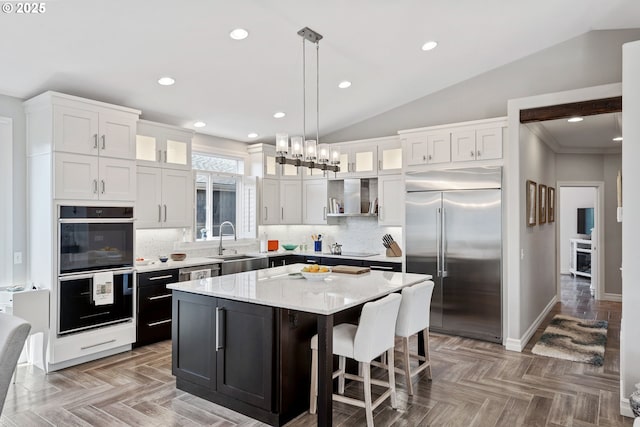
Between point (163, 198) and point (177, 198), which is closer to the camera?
point (163, 198)

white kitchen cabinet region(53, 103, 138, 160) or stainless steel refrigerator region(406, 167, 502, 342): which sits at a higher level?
white kitchen cabinet region(53, 103, 138, 160)

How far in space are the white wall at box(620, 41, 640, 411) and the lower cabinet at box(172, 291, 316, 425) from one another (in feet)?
7.83

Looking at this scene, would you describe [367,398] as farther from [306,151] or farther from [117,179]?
[117,179]

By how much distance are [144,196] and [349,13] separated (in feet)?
10.1

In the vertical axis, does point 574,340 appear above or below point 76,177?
below

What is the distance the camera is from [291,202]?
22.4 feet

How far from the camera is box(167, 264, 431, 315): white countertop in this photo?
2.81m

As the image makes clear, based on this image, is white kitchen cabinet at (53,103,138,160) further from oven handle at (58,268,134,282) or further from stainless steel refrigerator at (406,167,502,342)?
stainless steel refrigerator at (406,167,502,342)

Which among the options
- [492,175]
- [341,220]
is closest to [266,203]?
[341,220]

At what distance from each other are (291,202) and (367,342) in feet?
13.9

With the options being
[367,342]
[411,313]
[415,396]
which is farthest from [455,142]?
[367,342]

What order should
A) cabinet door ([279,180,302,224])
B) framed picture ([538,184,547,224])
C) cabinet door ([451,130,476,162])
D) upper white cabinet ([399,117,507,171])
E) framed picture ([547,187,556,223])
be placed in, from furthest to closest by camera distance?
cabinet door ([279,180,302,224]), framed picture ([547,187,556,223]), framed picture ([538,184,547,224]), cabinet door ([451,130,476,162]), upper white cabinet ([399,117,507,171])

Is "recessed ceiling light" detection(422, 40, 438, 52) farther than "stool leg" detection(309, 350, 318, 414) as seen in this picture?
Yes

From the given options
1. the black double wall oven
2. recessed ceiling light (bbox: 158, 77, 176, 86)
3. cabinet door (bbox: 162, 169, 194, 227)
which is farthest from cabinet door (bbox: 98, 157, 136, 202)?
recessed ceiling light (bbox: 158, 77, 176, 86)
